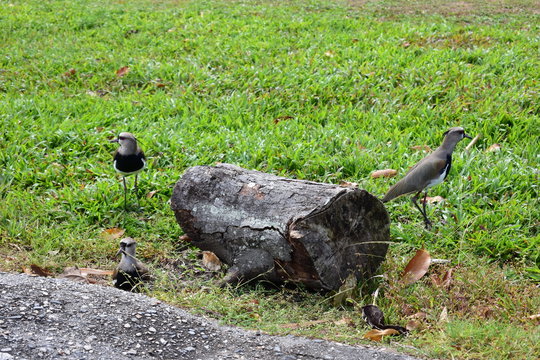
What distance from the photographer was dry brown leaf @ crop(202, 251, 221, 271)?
5.00m

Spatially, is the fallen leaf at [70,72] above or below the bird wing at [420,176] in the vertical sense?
below

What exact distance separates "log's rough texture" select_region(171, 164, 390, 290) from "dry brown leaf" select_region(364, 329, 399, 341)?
570 millimetres

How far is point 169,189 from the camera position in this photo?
607cm

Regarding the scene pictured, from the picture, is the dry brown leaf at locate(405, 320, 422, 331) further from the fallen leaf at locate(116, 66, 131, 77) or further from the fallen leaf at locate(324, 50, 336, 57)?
the fallen leaf at locate(116, 66, 131, 77)

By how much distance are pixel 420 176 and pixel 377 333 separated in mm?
1738

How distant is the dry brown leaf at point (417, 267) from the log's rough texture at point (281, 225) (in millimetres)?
219

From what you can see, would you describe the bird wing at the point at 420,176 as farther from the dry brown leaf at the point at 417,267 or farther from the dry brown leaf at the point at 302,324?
the dry brown leaf at the point at 302,324

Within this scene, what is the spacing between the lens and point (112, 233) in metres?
5.45

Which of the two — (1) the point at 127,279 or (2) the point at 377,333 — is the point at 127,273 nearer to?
(1) the point at 127,279

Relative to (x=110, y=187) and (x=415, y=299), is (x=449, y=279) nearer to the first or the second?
(x=415, y=299)

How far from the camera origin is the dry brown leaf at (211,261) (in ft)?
16.4

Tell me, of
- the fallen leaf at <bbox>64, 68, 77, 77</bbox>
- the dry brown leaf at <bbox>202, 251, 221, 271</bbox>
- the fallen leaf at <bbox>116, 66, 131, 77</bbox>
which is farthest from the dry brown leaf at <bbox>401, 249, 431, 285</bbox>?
the fallen leaf at <bbox>64, 68, 77, 77</bbox>

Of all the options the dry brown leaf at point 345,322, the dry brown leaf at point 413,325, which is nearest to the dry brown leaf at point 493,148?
the dry brown leaf at point 413,325

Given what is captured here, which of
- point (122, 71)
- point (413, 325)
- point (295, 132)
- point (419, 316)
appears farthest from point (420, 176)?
point (122, 71)
